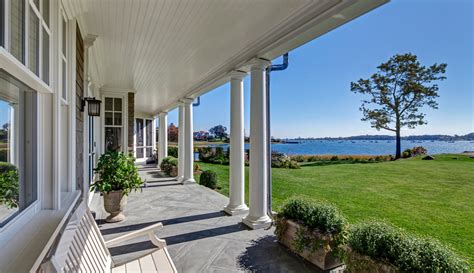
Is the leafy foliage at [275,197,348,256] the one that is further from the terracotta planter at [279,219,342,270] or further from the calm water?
the calm water

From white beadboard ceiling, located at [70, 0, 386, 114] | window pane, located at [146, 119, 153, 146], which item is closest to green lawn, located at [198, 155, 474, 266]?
white beadboard ceiling, located at [70, 0, 386, 114]

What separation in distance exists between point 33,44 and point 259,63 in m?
2.76

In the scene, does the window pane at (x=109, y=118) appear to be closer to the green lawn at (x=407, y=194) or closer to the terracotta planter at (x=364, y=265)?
the green lawn at (x=407, y=194)

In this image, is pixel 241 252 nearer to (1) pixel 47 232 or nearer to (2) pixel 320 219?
(2) pixel 320 219

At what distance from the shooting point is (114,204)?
159 inches

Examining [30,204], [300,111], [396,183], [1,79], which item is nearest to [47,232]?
[30,204]

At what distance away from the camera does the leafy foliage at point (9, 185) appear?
1.32 metres

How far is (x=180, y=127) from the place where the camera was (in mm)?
8078

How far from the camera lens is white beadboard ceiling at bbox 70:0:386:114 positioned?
2.54 m

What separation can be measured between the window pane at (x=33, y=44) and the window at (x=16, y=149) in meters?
0.15

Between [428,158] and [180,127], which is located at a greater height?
[180,127]

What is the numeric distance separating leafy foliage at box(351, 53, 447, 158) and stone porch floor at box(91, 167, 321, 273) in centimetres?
961

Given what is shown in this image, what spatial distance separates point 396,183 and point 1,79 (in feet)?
28.6

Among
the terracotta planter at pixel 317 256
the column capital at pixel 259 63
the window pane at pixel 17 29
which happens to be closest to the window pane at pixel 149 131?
the column capital at pixel 259 63
